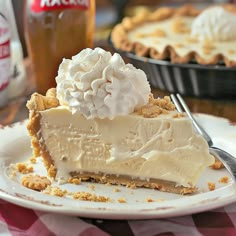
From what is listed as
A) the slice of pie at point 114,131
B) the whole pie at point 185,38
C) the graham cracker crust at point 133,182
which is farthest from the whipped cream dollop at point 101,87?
the whole pie at point 185,38

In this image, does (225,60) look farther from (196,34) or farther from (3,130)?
(3,130)

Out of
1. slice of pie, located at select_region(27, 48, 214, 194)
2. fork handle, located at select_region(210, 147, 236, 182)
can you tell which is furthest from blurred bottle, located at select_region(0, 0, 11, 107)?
fork handle, located at select_region(210, 147, 236, 182)

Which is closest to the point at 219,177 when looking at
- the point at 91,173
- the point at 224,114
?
the point at 91,173

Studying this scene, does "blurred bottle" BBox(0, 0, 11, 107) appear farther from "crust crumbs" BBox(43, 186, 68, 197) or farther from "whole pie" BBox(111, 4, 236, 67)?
"crust crumbs" BBox(43, 186, 68, 197)

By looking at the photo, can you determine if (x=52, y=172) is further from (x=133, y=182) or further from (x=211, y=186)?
(x=211, y=186)

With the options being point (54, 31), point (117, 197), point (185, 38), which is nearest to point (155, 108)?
point (117, 197)
